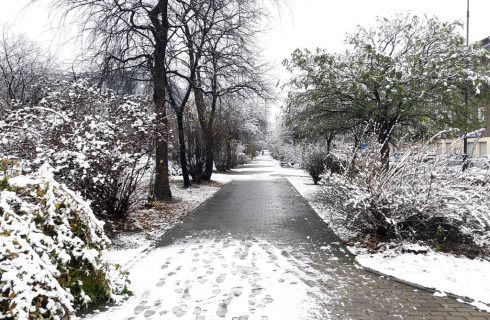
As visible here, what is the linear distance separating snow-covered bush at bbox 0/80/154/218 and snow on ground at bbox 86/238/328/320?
2060 mm

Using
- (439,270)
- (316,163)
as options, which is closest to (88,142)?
(439,270)

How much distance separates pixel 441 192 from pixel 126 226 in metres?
6.25

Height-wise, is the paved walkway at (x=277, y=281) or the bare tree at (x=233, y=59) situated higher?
the bare tree at (x=233, y=59)

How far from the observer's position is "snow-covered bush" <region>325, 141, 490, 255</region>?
5.96 metres

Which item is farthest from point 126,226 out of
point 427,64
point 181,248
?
point 427,64

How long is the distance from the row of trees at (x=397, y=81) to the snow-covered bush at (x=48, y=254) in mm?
6924

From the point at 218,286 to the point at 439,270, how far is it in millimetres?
3102

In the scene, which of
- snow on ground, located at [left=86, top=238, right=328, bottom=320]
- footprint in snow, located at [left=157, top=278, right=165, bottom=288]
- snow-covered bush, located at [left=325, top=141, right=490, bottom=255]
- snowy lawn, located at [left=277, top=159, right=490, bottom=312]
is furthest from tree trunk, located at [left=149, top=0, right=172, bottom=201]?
snowy lawn, located at [left=277, top=159, right=490, bottom=312]

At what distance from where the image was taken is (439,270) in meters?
5.16

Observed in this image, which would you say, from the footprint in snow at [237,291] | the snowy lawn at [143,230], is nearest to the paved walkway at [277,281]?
the footprint in snow at [237,291]

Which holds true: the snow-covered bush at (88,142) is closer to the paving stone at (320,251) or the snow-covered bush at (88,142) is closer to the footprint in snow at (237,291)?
the paving stone at (320,251)

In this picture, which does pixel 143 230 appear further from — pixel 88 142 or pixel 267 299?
pixel 267 299

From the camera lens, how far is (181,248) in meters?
6.65

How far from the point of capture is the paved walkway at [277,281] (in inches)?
157
